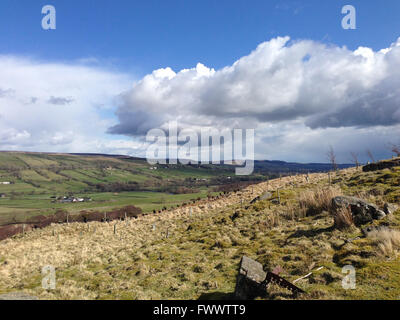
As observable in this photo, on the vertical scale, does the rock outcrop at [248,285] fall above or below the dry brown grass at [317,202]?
below

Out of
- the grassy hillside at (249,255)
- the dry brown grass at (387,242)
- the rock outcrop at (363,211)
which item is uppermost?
the rock outcrop at (363,211)

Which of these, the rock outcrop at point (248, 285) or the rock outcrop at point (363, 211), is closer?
the rock outcrop at point (248, 285)

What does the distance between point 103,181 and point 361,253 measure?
7715 inches

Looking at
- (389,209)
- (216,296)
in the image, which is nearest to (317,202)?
(389,209)

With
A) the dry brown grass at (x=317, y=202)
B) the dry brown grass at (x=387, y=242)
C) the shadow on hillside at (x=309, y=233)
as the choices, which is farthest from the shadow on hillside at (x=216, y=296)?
the dry brown grass at (x=317, y=202)

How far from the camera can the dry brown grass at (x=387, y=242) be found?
8.83 metres

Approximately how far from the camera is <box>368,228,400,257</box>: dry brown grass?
883 centimetres

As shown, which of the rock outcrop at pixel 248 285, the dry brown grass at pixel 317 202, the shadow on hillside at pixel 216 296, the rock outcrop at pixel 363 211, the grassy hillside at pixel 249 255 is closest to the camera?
the rock outcrop at pixel 248 285

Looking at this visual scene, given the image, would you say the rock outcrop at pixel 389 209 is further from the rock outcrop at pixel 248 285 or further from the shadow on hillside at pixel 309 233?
the rock outcrop at pixel 248 285

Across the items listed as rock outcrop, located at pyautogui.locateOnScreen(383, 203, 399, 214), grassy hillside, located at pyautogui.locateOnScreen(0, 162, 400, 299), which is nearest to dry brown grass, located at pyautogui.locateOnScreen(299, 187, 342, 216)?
grassy hillside, located at pyautogui.locateOnScreen(0, 162, 400, 299)

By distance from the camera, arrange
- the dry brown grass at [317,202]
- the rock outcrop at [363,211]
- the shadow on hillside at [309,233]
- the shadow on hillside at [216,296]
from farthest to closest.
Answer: the dry brown grass at [317,202]
the shadow on hillside at [309,233]
the rock outcrop at [363,211]
the shadow on hillside at [216,296]

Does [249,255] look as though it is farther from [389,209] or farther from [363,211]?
[389,209]
